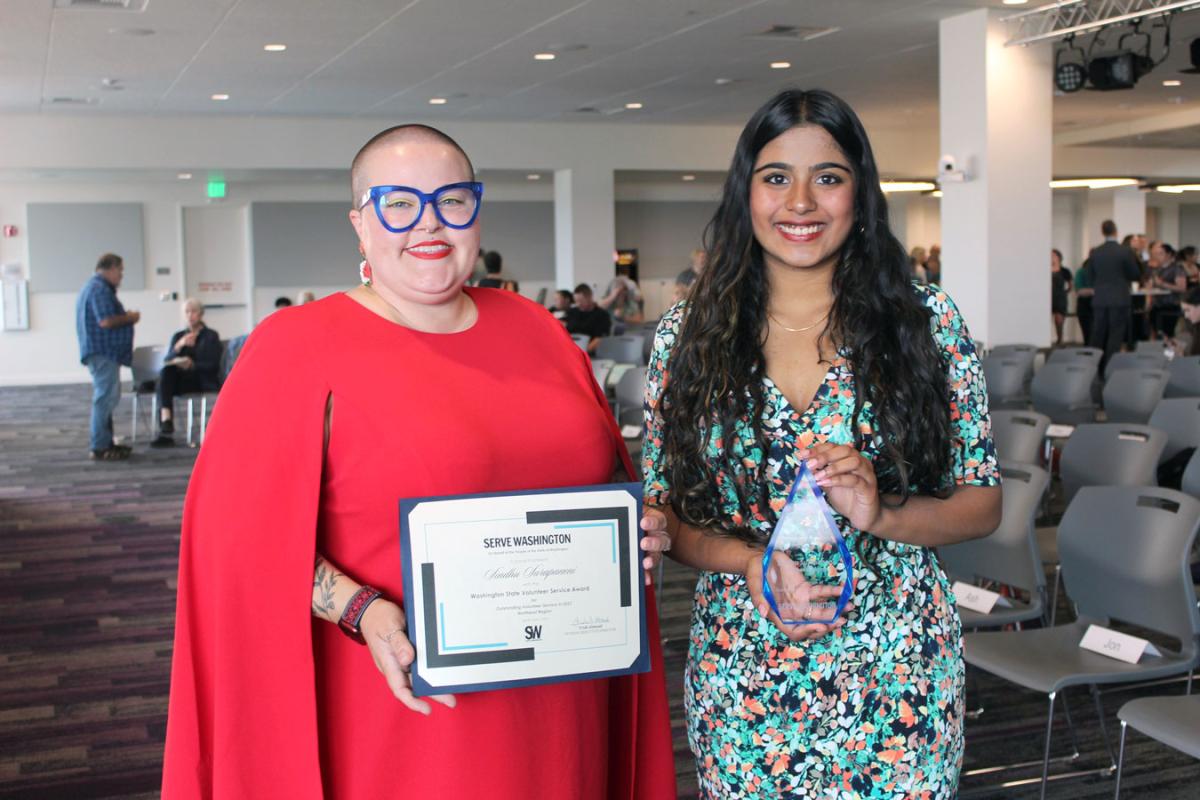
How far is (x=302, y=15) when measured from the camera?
9.66m

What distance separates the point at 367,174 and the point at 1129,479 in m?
4.23

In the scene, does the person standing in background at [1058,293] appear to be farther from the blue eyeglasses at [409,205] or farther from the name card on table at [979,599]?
the blue eyeglasses at [409,205]

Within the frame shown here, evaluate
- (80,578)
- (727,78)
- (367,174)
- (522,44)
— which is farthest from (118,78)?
(367,174)

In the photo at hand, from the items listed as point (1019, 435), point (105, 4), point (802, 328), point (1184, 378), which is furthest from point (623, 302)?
point (802, 328)

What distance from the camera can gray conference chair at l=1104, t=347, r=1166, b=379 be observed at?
8594 mm

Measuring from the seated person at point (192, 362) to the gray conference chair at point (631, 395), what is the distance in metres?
4.96

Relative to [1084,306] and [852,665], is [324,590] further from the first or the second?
[1084,306]

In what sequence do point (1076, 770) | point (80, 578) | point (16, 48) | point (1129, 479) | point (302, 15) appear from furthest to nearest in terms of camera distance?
point (16, 48)
point (302, 15)
point (80, 578)
point (1129, 479)
point (1076, 770)

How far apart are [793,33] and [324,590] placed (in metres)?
10.1

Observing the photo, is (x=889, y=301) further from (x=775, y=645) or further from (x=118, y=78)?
(x=118, y=78)

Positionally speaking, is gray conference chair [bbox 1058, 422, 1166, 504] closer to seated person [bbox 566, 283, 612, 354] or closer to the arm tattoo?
the arm tattoo

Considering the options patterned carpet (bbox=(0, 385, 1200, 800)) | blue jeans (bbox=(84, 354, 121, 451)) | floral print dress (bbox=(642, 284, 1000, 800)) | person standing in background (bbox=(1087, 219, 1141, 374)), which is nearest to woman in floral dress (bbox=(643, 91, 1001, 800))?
floral print dress (bbox=(642, 284, 1000, 800))

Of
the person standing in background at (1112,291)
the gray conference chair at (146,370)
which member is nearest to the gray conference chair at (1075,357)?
the person standing in background at (1112,291)

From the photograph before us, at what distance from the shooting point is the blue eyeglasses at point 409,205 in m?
1.82
